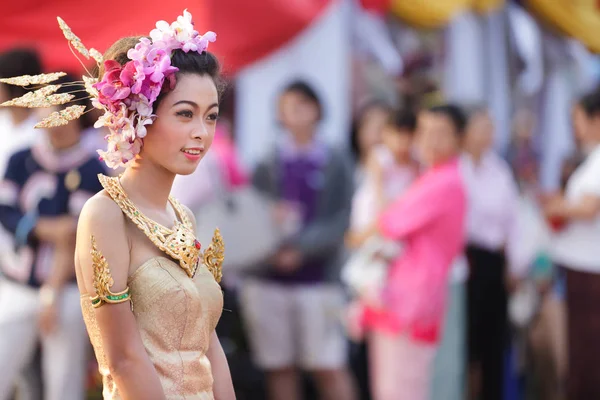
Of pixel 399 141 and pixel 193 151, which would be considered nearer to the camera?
pixel 193 151

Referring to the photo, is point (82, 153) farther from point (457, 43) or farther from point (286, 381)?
point (457, 43)

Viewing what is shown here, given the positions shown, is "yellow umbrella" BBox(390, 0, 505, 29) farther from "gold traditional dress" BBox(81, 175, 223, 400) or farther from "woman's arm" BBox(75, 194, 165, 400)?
"woman's arm" BBox(75, 194, 165, 400)

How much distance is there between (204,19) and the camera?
17.7ft

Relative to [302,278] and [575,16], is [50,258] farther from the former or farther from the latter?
[575,16]

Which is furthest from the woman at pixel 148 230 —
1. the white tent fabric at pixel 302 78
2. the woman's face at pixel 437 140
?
the white tent fabric at pixel 302 78

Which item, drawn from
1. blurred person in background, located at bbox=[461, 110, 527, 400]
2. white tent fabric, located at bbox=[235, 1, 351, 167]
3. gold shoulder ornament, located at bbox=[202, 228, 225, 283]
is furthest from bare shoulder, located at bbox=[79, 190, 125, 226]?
white tent fabric, located at bbox=[235, 1, 351, 167]

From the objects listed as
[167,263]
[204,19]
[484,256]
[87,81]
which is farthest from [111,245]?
[484,256]

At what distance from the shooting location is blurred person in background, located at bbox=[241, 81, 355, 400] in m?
6.10

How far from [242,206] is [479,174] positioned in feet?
5.87

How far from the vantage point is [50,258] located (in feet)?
15.7

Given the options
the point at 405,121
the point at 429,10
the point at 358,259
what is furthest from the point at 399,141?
the point at 429,10

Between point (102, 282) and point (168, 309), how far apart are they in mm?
195

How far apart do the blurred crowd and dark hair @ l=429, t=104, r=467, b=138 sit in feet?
0.04

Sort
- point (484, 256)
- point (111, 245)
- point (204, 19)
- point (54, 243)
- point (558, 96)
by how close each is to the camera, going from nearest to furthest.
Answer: point (111, 245), point (54, 243), point (204, 19), point (484, 256), point (558, 96)
